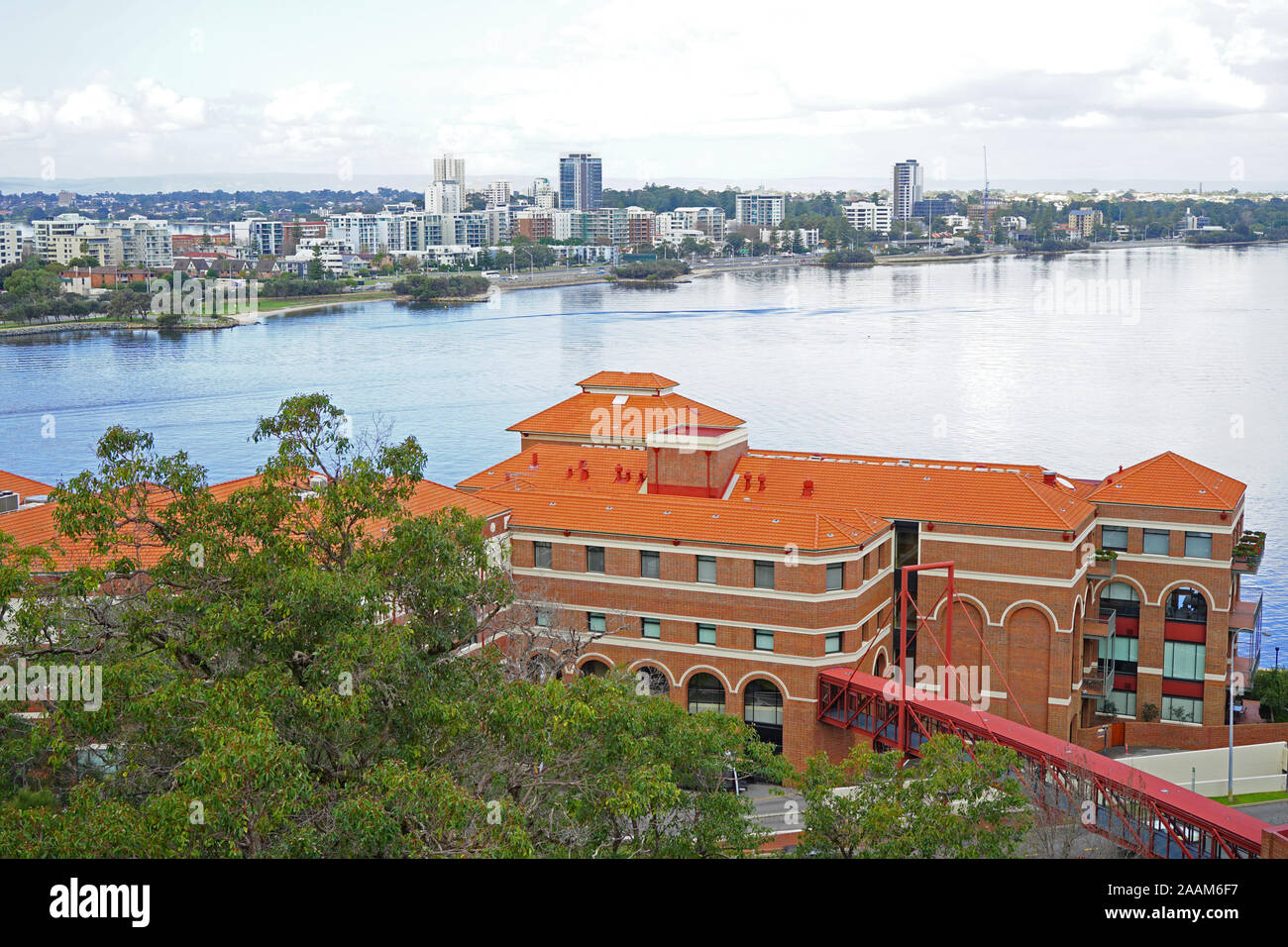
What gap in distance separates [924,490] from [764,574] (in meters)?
4.84

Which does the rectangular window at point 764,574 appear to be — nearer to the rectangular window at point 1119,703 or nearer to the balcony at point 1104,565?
the balcony at point 1104,565

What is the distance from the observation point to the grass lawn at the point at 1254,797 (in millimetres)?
26188

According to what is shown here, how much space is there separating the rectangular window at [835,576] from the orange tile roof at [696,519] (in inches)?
16.4

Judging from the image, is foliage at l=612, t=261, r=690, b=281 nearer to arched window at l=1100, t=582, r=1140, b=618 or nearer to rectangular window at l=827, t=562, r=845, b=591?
arched window at l=1100, t=582, r=1140, b=618

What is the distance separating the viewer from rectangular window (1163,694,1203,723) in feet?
100

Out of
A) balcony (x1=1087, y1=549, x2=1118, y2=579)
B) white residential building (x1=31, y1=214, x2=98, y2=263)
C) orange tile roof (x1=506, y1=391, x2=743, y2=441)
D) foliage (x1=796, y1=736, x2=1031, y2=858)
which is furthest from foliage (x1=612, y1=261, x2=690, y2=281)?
foliage (x1=796, y1=736, x2=1031, y2=858)

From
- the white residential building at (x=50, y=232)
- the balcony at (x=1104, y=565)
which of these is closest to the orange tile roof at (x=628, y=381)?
the balcony at (x=1104, y=565)

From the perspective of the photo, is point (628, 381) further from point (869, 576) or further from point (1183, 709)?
point (1183, 709)

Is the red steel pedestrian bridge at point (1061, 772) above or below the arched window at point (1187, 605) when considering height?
below

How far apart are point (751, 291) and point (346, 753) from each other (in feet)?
444

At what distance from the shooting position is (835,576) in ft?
86.9

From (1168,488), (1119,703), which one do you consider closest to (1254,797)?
(1119,703)
